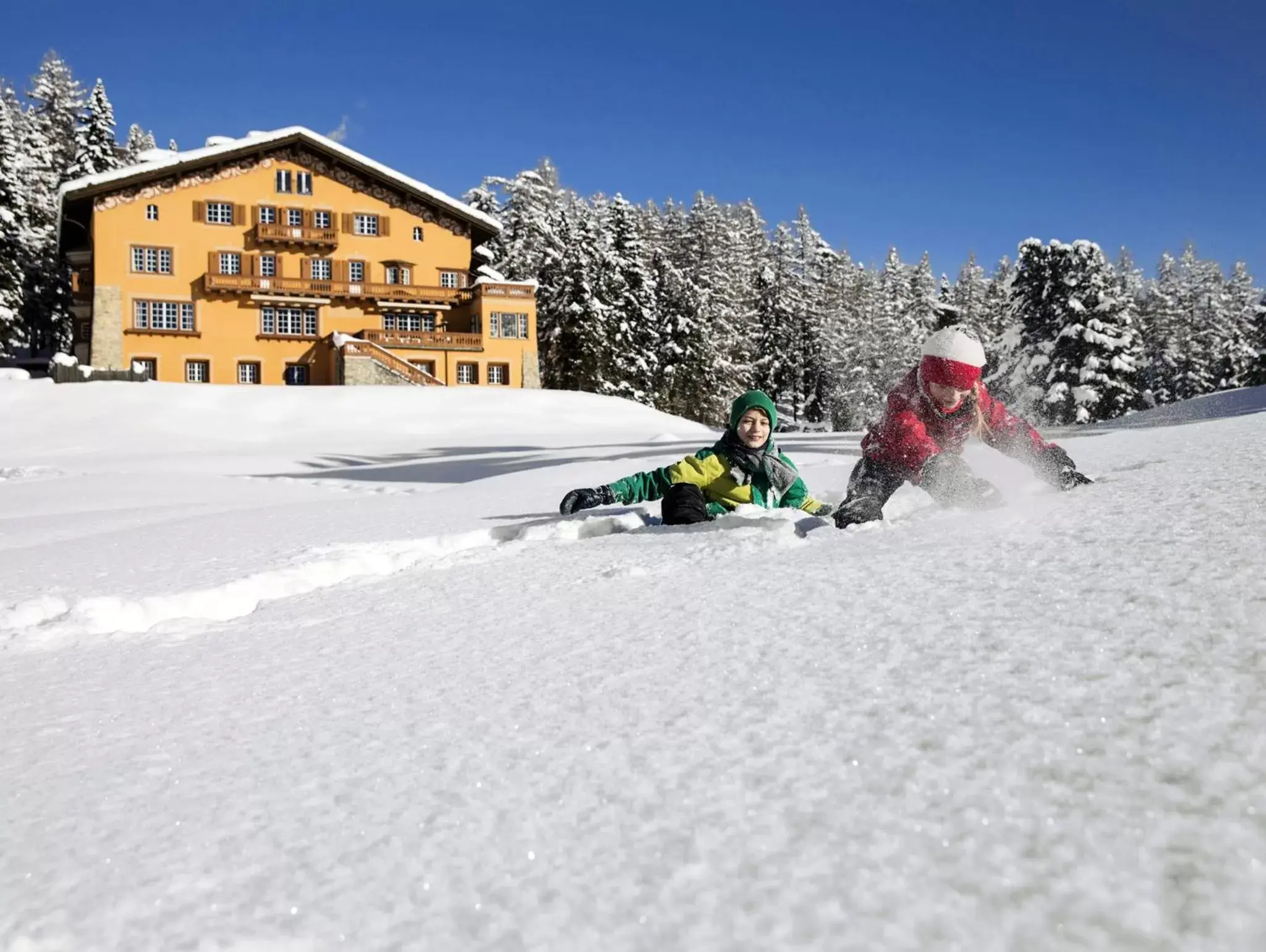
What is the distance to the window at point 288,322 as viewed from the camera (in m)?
30.5

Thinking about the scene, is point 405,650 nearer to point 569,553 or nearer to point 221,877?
point 221,877

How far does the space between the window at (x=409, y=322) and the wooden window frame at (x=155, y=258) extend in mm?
7427

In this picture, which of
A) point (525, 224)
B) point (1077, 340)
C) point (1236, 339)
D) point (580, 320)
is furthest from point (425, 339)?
point (1236, 339)

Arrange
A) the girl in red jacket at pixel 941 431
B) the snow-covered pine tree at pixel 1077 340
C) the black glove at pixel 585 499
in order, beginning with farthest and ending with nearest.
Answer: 1. the snow-covered pine tree at pixel 1077 340
2. the black glove at pixel 585 499
3. the girl in red jacket at pixel 941 431

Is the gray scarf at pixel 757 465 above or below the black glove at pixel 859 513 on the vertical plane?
above

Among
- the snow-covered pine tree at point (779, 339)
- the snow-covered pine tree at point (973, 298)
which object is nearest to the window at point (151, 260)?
the snow-covered pine tree at point (779, 339)

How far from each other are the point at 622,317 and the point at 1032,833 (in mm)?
36169

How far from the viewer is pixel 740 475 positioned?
13.6 ft

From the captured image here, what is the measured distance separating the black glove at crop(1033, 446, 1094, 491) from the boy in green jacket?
1000mm

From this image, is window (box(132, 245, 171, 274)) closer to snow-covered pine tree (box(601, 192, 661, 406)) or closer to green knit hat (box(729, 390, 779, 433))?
snow-covered pine tree (box(601, 192, 661, 406))

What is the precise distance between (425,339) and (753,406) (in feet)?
91.8

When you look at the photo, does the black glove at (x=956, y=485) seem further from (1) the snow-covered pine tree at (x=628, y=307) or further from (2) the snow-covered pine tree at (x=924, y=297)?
(2) the snow-covered pine tree at (x=924, y=297)

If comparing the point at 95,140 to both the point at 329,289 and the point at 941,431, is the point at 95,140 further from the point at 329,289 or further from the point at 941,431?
the point at 941,431

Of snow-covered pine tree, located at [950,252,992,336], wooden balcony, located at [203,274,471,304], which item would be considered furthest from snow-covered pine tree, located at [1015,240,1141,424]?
wooden balcony, located at [203,274,471,304]
